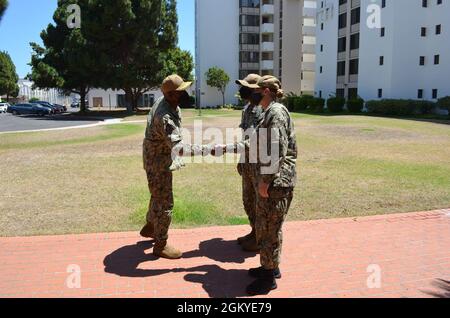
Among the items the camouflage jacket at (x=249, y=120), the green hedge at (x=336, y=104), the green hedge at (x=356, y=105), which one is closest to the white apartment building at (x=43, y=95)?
the green hedge at (x=336, y=104)

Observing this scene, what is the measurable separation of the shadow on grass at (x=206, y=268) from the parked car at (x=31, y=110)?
4094 centimetres

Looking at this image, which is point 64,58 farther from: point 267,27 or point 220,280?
point 220,280

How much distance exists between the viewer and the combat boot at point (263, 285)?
149 inches

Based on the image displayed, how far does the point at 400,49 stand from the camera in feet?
117

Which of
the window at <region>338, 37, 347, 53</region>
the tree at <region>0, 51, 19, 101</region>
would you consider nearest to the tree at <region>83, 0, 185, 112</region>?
the window at <region>338, 37, 347, 53</region>

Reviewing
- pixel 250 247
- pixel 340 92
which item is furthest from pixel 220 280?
pixel 340 92

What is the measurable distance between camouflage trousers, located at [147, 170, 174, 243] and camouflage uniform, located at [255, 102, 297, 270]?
44.6 inches

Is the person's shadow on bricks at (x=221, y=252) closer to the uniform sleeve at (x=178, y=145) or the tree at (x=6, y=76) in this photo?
the uniform sleeve at (x=178, y=145)

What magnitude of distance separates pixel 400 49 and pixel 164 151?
1421 inches

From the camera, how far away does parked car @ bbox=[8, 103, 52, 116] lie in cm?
4192

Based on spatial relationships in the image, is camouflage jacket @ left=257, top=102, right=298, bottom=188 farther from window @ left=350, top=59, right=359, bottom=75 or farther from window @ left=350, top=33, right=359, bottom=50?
window @ left=350, top=33, right=359, bottom=50

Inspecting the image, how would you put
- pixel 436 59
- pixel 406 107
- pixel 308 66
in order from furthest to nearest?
pixel 308 66
pixel 436 59
pixel 406 107

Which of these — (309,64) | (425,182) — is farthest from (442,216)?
(309,64)
